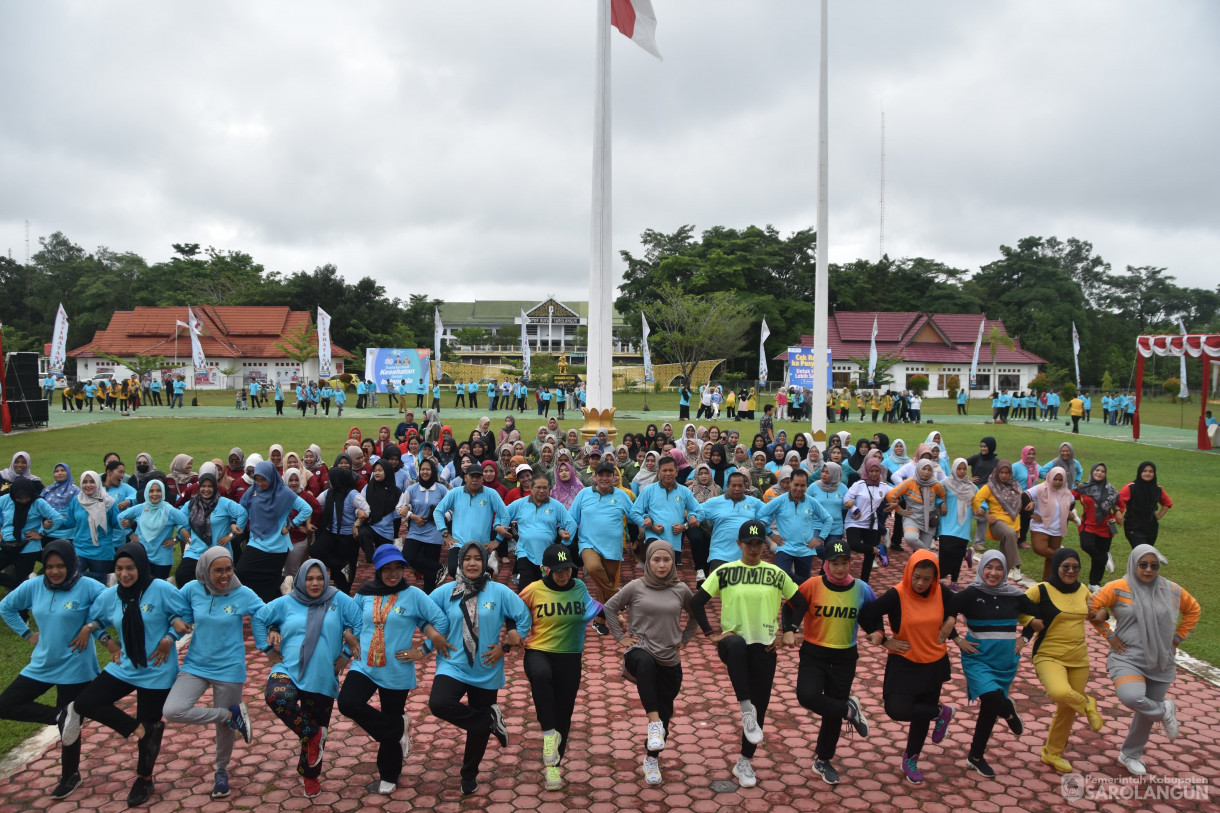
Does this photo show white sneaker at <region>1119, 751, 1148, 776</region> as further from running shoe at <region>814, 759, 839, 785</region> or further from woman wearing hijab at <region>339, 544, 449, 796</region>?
woman wearing hijab at <region>339, 544, 449, 796</region>

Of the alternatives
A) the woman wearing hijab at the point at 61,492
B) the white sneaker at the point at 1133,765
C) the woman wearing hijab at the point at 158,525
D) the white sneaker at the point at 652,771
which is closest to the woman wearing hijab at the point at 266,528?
the woman wearing hijab at the point at 158,525

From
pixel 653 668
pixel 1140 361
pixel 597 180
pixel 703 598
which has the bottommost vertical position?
pixel 653 668

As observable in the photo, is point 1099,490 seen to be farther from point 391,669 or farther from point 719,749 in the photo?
point 391,669

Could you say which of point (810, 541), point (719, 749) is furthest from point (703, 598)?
point (810, 541)

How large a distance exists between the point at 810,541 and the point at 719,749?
2695 mm

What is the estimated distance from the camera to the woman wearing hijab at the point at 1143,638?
5.14m

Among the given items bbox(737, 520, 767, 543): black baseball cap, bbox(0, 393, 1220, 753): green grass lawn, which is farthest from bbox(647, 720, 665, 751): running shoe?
bbox(0, 393, 1220, 753): green grass lawn

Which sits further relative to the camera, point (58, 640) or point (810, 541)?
point (810, 541)

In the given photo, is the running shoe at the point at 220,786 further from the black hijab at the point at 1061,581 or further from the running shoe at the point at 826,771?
the black hijab at the point at 1061,581

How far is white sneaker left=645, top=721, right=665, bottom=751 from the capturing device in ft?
16.3

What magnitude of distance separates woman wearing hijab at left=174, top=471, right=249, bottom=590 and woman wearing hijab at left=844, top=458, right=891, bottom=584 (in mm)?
6401

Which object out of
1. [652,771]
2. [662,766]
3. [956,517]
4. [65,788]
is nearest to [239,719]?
[65,788]

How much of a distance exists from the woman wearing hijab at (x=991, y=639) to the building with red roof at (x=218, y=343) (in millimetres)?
50545

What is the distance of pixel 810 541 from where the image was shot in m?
7.80
